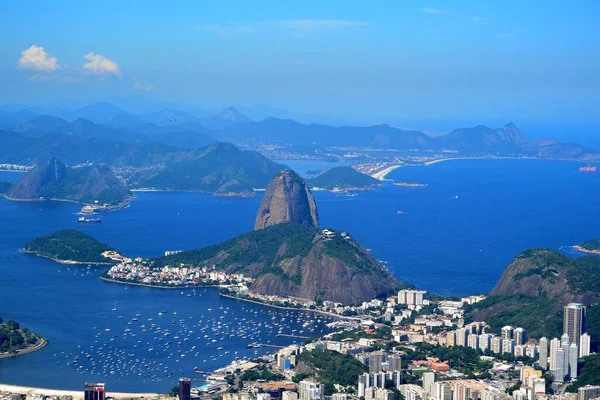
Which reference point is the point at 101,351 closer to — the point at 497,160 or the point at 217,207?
the point at 217,207

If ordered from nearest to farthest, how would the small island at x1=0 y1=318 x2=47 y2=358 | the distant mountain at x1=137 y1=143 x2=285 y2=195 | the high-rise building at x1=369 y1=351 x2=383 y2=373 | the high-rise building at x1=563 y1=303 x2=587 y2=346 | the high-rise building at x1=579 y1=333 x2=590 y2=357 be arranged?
the high-rise building at x1=369 y1=351 x2=383 y2=373, the high-rise building at x1=579 y1=333 x2=590 y2=357, the high-rise building at x1=563 y1=303 x2=587 y2=346, the small island at x1=0 y1=318 x2=47 y2=358, the distant mountain at x1=137 y1=143 x2=285 y2=195

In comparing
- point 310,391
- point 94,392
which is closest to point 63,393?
point 94,392

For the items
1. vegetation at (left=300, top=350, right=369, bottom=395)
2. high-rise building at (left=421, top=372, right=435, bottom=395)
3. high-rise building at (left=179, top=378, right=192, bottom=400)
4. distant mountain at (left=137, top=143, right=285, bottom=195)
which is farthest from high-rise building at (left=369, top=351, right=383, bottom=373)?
distant mountain at (left=137, top=143, right=285, bottom=195)

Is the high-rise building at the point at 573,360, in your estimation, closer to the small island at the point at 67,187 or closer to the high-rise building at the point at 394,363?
the high-rise building at the point at 394,363

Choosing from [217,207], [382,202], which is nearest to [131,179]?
[217,207]

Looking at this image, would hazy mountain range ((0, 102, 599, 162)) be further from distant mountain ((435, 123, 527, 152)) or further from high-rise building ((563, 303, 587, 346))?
high-rise building ((563, 303, 587, 346))

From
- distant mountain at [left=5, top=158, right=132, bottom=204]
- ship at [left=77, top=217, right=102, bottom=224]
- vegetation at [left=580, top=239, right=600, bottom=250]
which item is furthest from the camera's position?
distant mountain at [left=5, top=158, right=132, bottom=204]

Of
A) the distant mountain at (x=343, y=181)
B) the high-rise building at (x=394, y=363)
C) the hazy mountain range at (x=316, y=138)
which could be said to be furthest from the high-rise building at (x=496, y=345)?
the hazy mountain range at (x=316, y=138)
